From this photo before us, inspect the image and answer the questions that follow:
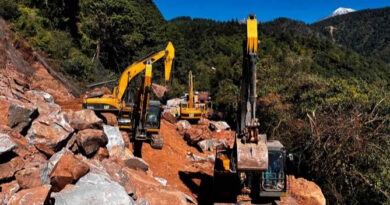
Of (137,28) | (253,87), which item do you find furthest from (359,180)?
(137,28)

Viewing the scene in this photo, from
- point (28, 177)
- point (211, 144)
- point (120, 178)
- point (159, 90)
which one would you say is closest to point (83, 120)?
→ point (120, 178)

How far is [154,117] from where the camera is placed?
13656mm

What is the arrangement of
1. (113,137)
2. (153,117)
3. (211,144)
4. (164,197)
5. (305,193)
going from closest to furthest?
(164,197)
(305,193)
(113,137)
(153,117)
(211,144)

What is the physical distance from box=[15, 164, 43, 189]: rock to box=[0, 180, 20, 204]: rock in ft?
0.29

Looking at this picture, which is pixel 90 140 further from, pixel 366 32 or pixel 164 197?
pixel 366 32

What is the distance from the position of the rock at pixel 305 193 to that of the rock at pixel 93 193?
556 centimetres

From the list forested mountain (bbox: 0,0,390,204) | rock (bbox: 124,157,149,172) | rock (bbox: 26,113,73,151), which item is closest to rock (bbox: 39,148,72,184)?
rock (bbox: 26,113,73,151)

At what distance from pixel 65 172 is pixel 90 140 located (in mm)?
2551

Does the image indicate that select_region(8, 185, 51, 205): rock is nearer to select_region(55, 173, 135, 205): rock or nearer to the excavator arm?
select_region(55, 173, 135, 205): rock

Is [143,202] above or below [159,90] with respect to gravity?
below

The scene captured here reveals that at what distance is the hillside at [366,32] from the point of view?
110 metres

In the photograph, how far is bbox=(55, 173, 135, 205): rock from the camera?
17.9 ft

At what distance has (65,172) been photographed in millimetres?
6090

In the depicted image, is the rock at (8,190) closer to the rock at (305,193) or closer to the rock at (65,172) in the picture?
the rock at (65,172)
